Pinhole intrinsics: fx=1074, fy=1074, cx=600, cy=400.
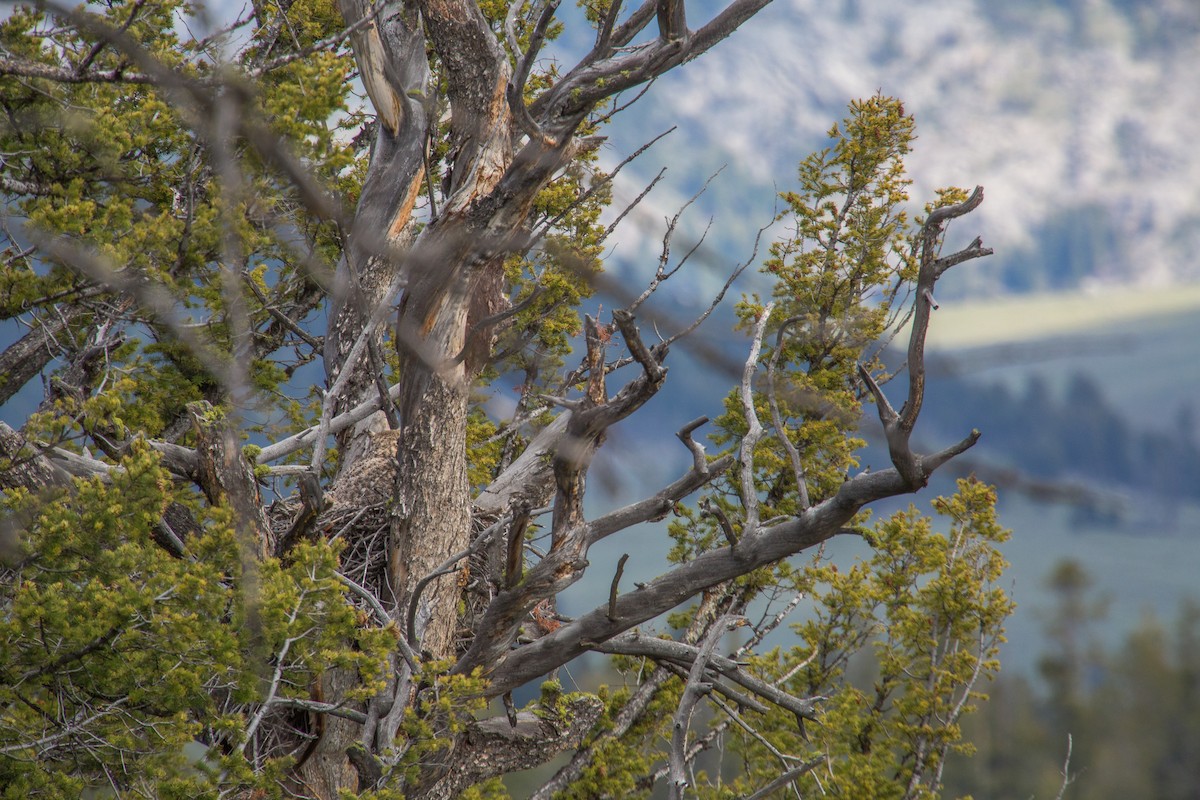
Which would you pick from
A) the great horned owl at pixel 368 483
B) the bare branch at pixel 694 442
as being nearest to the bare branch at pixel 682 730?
the bare branch at pixel 694 442

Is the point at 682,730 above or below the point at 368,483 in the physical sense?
below

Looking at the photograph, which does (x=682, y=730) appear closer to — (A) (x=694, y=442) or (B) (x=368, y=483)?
(A) (x=694, y=442)

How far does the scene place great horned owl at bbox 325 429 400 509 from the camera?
7562 millimetres

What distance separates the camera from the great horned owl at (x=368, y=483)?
756 cm

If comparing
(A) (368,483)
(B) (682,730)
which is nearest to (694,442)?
(B) (682,730)

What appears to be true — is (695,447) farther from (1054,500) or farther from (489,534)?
(1054,500)

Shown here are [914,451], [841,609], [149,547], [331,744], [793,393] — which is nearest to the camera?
[793,393]

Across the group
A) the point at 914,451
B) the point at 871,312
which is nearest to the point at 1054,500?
the point at 914,451

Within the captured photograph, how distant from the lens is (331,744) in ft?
23.2

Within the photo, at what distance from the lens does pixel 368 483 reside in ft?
25.2

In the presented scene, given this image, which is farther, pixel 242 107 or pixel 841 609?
pixel 841 609

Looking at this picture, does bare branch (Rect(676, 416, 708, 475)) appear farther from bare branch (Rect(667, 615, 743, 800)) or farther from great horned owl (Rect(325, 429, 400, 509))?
great horned owl (Rect(325, 429, 400, 509))

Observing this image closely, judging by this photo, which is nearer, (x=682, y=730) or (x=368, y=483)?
(x=682, y=730)

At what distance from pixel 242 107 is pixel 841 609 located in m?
8.81
